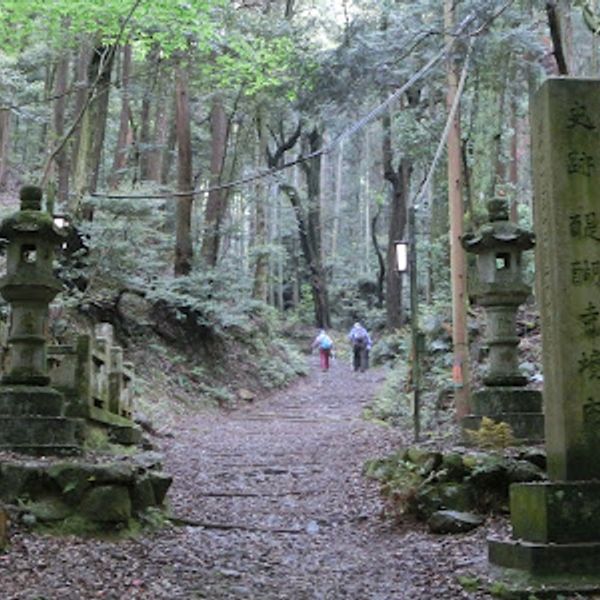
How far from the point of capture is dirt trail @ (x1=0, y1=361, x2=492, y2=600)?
541 cm

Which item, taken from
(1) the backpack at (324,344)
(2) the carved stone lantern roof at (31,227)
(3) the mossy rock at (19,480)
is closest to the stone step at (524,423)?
(3) the mossy rock at (19,480)

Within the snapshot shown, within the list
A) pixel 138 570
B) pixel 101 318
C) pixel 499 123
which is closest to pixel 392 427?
pixel 499 123

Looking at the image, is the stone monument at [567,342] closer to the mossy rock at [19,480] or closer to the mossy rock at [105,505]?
the mossy rock at [105,505]

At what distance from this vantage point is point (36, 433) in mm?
7574

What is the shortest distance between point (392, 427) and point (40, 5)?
9057 millimetres

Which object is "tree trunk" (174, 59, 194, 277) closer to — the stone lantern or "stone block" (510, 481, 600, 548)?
the stone lantern

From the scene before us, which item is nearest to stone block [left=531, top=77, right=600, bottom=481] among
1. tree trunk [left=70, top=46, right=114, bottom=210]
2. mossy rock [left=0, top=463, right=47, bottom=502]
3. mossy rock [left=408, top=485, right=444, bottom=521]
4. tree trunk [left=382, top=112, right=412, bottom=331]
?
mossy rock [left=408, top=485, right=444, bottom=521]

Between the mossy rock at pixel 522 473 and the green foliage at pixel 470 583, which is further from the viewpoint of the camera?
the mossy rock at pixel 522 473

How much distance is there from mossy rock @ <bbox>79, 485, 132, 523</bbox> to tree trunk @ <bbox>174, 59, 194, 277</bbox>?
42.9ft

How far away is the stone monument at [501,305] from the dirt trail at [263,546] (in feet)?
5.72

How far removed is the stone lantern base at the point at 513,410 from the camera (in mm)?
8695

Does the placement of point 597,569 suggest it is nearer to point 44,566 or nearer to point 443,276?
point 44,566

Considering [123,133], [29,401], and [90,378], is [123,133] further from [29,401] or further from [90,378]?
[29,401]

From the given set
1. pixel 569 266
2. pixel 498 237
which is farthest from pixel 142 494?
pixel 498 237
